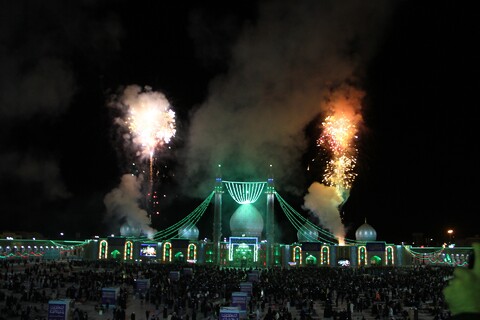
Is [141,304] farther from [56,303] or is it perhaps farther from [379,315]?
[379,315]

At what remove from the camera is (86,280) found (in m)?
34.0

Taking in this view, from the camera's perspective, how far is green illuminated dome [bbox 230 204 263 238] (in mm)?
65812

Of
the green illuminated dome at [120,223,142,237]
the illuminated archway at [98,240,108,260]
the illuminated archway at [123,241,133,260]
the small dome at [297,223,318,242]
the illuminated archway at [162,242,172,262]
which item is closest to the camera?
the illuminated archway at [123,241,133,260]

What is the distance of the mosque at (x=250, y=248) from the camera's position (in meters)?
61.4

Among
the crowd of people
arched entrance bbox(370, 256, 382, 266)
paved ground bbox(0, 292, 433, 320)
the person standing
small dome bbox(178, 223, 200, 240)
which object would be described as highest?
small dome bbox(178, 223, 200, 240)

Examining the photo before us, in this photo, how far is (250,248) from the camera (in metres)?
62.8

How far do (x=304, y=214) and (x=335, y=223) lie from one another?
11268 millimetres

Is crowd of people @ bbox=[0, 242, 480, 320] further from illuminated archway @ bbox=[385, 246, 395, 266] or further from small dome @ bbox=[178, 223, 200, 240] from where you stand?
small dome @ bbox=[178, 223, 200, 240]

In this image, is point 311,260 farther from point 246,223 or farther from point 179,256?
point 179,256

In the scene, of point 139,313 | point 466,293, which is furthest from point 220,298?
point 466,293

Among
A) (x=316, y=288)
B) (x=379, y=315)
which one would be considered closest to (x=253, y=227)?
(x=316, y=288)

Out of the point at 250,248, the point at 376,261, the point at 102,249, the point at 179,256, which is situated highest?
the point at 250,248

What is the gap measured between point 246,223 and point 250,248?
13.8 ft

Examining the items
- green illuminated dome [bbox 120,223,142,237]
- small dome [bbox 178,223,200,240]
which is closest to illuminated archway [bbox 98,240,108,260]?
green illuminated dome [bbox 120,223,142,237]
